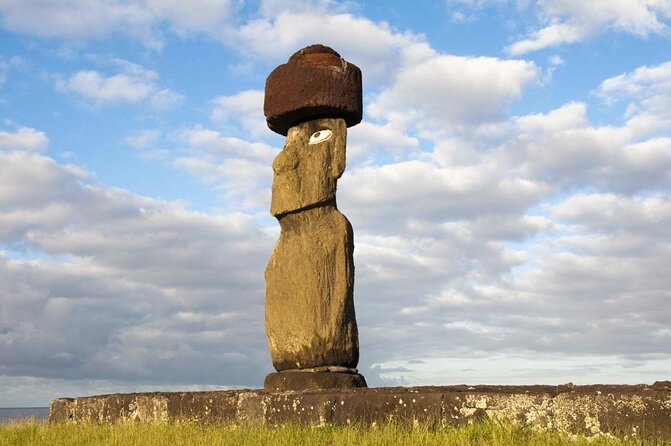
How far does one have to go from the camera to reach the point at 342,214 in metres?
10.5

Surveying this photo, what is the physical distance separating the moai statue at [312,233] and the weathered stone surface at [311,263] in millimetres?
13

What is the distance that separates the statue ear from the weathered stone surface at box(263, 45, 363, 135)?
23 centimetres

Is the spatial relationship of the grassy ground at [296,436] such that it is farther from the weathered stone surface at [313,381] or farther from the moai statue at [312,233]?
the moai statue at [312,233]

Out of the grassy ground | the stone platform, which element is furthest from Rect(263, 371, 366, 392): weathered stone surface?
the grassy ground

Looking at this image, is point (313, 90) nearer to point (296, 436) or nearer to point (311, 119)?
point (311, 119)

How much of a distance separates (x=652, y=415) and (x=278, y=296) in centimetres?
523

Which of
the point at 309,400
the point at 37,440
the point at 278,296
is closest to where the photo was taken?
the point at 309,400

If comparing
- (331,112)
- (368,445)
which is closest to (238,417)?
(368,445)

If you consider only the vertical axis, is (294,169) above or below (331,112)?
below

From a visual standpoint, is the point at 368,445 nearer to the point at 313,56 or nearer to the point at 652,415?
the point at 652,415

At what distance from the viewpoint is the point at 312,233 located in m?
10.3

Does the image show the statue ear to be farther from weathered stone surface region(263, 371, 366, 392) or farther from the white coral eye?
weathered stone surface region(263, 371, 366, 392)

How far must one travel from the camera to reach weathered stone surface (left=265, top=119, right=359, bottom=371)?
32.9 ft

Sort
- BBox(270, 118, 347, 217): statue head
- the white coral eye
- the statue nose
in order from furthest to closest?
the white coral eye → the statue nose → BBox(270, 118, 347, 217): statue head
